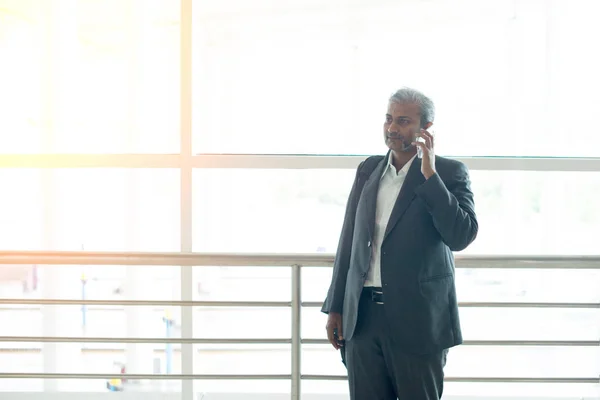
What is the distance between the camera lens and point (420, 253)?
1.65 meters

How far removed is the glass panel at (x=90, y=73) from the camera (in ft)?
8.96

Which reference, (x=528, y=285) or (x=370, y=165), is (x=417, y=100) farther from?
(x=528, y=285)

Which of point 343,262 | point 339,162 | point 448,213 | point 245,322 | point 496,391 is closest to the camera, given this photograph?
point 448,213

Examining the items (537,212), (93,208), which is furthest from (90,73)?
(537,212)

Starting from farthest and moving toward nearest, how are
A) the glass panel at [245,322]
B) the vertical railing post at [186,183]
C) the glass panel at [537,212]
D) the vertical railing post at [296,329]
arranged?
the glass panel at [245,322], the glass panel at [537,212], the vertical railing post at [186,183], the vertical railing post at [296,329]

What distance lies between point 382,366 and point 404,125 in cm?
73

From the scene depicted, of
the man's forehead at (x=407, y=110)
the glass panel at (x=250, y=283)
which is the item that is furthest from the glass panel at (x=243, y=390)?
the man's forehead at (x=407, y=110)

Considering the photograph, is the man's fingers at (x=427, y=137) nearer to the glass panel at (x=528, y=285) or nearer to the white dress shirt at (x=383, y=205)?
the white dress shirt at (x=383, y=205)

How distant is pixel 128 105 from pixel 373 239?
1604mm

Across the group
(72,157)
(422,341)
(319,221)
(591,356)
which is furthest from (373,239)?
(591,356)

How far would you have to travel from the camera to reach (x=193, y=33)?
2656 millimetres

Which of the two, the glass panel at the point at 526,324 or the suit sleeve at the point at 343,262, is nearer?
the suit sleeve at the point at 343,262

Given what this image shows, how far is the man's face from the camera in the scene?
168 cm

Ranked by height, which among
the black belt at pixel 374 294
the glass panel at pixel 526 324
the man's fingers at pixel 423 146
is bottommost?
the glass panel at pixel 526 324
